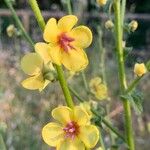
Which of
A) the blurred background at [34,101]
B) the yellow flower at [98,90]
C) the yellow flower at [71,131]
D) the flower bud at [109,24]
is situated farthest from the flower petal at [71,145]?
the blurred background at [34,101]

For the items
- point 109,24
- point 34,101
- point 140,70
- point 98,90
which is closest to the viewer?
point 140,70

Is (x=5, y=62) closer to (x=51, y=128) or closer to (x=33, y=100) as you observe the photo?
(x=33, y=100)

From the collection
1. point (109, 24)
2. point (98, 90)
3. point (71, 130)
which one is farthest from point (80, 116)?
point (98, 90)

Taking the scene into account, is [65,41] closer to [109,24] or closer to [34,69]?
[34,69]

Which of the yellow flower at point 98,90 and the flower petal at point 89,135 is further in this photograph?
the yellow flower at point 98,90

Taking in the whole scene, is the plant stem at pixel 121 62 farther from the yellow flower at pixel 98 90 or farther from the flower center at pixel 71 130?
the yellow flower at pixel 98 90
